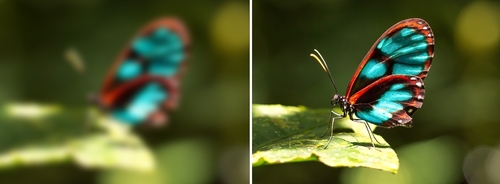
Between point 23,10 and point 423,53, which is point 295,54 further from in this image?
point 23,10

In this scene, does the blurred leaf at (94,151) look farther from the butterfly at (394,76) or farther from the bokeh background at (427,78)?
the butterfly at (394,76)

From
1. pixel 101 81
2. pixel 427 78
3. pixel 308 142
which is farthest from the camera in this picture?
pixel 308 142

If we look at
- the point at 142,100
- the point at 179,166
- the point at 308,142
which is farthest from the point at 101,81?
the point at 308,142

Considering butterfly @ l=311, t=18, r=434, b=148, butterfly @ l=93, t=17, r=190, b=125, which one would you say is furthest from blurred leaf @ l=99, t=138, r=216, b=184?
butterfly @ l=311, t=18, r=434, b=148

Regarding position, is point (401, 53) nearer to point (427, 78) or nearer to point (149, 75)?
point (427, 78)

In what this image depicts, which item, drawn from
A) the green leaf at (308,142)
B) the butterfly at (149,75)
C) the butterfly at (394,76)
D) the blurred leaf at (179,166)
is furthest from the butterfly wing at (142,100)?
the butterfly at (394,76)

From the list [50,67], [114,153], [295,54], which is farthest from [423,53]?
[50,67]
